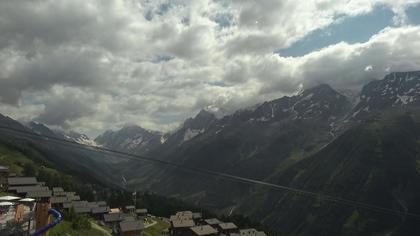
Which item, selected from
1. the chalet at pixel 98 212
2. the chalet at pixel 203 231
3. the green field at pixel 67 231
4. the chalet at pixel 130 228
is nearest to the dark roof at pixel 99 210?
the chalet at pixel 98 212

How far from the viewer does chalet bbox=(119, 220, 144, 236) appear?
155000mm

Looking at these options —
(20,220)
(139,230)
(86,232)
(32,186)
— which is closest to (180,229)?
(139,230)

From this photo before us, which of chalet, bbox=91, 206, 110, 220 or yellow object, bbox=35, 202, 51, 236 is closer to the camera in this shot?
yellow object, bbox=35, 202, 51, 236

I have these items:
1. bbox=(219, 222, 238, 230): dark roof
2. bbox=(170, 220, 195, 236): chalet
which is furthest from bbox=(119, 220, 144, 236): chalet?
bbox=(219, 222, 238, 230): dark roof

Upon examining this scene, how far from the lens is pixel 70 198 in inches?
7475

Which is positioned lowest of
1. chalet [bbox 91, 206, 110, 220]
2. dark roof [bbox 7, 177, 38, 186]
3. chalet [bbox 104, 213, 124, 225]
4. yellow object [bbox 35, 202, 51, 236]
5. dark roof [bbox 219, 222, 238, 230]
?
dark roof [bbox 219, 222, 238, 230]

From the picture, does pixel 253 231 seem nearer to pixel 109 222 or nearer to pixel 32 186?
pixel 109 222

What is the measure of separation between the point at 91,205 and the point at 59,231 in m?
93.8

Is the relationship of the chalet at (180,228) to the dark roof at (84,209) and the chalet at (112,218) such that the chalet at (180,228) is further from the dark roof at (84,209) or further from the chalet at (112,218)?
the dark roof at (84,209)

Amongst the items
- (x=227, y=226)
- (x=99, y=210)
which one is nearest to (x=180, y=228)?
(x=227, y=226)

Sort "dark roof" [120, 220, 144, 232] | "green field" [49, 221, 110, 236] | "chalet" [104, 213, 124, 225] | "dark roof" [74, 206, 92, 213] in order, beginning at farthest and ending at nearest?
1. "chalet" [104, 213, 124, 225]
2. "dark roof" [74, 206, 92, 213]
3. "dark roof" [120, 220, 144, 232]
4. "green field" [49, 221, 110, 236]

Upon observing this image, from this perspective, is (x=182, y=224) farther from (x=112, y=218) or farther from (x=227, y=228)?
(x=112, y=218)

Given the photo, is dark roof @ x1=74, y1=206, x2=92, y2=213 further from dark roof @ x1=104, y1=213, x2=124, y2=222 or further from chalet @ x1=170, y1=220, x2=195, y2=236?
chalet @ x1=170, y1=220, x2=195, y2=236

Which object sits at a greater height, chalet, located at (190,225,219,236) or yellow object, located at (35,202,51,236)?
yellow object, located at (35,202,51,236)
